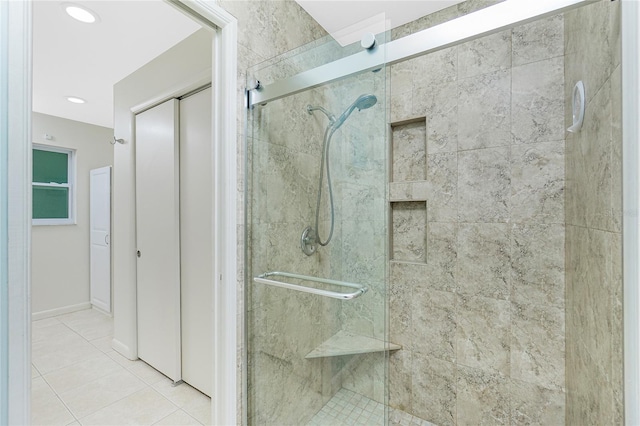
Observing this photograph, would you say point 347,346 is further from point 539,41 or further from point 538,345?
point 539,41

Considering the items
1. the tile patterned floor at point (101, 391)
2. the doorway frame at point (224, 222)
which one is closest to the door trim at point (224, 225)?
the doorway frame at point (224, 222)

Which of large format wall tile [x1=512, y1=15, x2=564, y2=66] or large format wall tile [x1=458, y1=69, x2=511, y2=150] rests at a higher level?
large format wall tile [x1=512, y1=15, x2=564, y2=66]

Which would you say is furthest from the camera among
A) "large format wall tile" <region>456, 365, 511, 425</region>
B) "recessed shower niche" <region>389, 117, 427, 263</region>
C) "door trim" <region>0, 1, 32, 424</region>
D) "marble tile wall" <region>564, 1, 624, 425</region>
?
"recessed shower niche" <region>389, 117, 427, 263</region>

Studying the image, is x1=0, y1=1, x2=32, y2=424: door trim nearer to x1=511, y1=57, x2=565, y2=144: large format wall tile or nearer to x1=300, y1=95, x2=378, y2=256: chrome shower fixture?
x1=300, y1=95, x2=378, y2=256: chrome shower fixture

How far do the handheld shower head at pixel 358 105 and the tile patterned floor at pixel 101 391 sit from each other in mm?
1969

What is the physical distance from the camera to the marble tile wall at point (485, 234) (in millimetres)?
1505

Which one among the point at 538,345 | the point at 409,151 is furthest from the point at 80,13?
the point at 538,345

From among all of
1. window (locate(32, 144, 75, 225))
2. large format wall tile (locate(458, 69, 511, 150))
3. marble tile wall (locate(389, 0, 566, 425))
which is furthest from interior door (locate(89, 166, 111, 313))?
large format wall tile (locate(458, 69, 511, 150))

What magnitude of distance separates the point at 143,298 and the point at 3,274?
6.17ft

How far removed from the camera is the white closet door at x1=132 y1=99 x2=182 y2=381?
2.14 metres

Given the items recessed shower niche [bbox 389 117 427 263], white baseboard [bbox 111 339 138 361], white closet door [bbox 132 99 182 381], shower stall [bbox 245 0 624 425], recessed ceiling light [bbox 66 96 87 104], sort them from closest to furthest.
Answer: shower stall [bbox 245 0 624 425]
recessed shower niche [bbox 389 117 427 263]
white closet door [bbox 132 99 182 381]
white baseboard [bbox 111 339 138 361]
recessed ceiling light [bbox 66 96 87 104]

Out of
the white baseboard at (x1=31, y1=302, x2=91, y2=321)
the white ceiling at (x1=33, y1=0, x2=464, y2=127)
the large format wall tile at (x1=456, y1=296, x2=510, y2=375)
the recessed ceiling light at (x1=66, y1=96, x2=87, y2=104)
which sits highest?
the white ceiling at (x1=33, y1=0, x2=464, y2=127)

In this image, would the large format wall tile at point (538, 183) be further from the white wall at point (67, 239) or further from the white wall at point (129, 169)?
the white wall at point (67, 239)

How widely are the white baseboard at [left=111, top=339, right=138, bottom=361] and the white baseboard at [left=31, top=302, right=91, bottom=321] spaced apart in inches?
57.8
